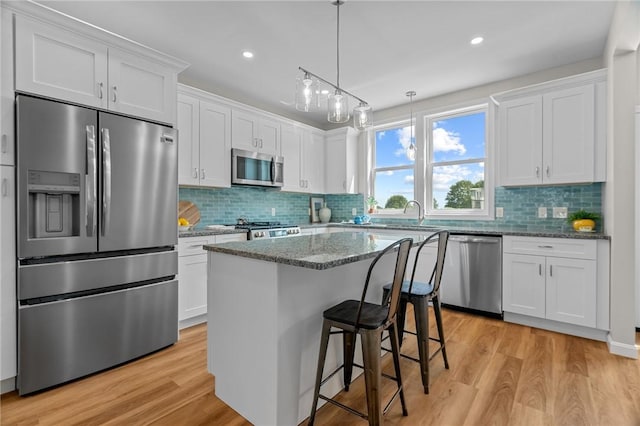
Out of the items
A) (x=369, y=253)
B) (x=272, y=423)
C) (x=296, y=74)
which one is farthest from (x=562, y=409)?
(x=296, y=74)

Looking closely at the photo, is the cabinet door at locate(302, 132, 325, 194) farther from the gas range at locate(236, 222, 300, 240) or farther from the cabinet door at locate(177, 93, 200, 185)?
the cabinet door at locate(177, 93, 200, 185)

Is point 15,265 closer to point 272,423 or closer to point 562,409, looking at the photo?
point 272,423

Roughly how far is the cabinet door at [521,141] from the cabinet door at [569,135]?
67 mm

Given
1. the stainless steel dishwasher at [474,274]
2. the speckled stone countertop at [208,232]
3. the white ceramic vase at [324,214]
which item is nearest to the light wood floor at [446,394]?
the stainless steel dishwasher at [474,274]

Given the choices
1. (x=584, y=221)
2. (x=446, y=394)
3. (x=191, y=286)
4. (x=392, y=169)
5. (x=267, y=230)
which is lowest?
(x=446, y=394)

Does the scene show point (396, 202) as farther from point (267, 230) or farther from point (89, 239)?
point (89, 239)

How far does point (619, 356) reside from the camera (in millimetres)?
2506

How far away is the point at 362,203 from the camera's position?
5.19 meters

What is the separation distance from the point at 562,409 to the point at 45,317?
323 centimetres

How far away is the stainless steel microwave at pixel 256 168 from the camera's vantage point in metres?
3.79

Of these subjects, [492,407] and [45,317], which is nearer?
[492,407]

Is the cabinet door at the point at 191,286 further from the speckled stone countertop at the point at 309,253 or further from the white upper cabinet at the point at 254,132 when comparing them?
the white upper cabinet at the point at 254,132

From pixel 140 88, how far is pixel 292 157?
2367mm

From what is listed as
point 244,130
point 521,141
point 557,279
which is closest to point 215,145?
point 244,130
